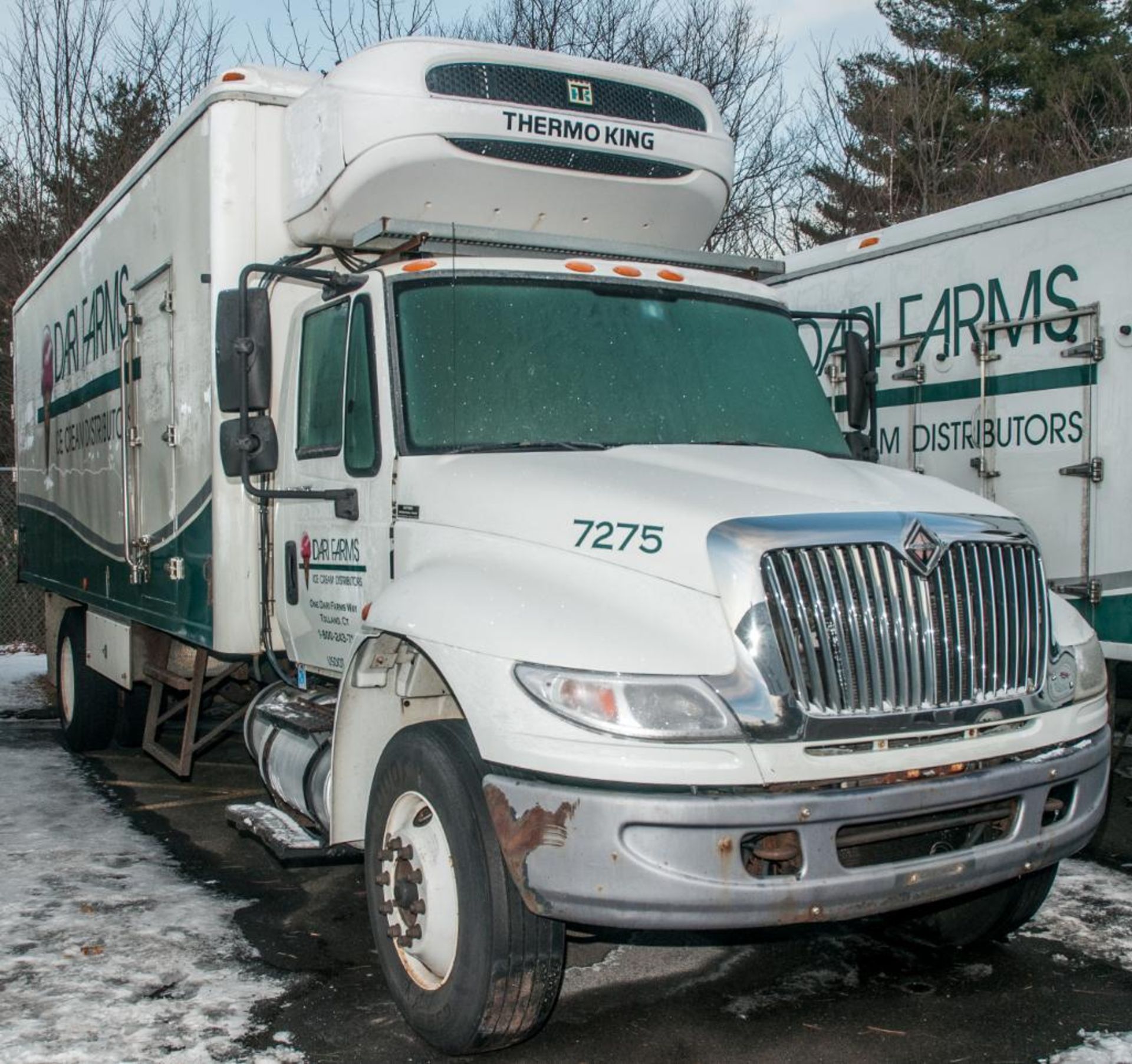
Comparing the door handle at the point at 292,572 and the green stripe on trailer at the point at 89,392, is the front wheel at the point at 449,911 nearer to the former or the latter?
the door handle at the point at 292,572

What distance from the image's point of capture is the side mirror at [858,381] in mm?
6059

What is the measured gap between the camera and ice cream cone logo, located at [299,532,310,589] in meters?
5.59

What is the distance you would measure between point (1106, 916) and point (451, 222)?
391cm

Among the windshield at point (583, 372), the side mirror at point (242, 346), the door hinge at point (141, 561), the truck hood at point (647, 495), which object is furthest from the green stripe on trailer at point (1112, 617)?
the door hinge at point (141, 561)

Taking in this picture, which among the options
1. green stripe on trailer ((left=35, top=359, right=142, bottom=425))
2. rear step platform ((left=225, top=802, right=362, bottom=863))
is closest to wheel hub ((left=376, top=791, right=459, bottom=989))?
rear step platform ((left=225, top=802, right=362, bottom=863))

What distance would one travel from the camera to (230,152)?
596 cm

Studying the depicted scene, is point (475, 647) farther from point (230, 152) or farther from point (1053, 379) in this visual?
point (1053, 379)

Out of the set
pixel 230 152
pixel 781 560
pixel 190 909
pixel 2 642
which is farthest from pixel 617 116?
pixel 2 642

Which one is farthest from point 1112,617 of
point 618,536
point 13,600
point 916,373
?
point 13,600

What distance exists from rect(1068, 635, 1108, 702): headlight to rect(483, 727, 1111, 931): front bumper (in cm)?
78

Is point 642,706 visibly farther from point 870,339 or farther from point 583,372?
point 870,339

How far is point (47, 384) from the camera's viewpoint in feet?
32.8

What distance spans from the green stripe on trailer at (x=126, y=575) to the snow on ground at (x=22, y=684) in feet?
3.95

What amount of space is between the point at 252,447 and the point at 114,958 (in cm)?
199
